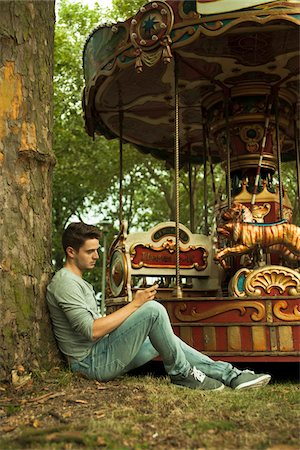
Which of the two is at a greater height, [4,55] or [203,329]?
[4,55]

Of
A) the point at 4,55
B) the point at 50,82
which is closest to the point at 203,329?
the point at 50,82

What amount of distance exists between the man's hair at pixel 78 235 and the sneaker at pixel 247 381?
156 cm

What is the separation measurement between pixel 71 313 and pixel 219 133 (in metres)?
5.43

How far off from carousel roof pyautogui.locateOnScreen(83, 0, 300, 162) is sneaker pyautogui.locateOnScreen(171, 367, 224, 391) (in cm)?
340

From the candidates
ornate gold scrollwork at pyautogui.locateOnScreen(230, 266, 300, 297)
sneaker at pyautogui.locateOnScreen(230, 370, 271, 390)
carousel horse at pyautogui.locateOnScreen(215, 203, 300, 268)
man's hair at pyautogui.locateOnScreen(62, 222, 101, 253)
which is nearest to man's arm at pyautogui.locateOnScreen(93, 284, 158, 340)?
man's hair at pyautogui.locateOnScreen(62, 222, 101, 253)

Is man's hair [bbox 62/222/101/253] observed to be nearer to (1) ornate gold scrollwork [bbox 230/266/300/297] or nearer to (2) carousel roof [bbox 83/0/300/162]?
(1) ornate gold scrollwork [bbox 230/266/300/297]

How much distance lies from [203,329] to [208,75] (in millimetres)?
3956

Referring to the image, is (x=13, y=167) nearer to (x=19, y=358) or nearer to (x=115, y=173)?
(x=19, y=358)

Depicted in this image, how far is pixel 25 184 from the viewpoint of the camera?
4004 millimetres

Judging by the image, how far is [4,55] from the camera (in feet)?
13.5

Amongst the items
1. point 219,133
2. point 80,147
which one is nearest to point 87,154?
point 80,147

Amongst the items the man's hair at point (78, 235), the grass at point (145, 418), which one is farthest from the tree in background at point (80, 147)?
the grass at point (145, 418)

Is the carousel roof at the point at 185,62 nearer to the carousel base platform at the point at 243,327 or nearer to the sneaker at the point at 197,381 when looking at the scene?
the carousel base platform at the point at 243,327

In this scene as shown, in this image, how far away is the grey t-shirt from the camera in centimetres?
393
